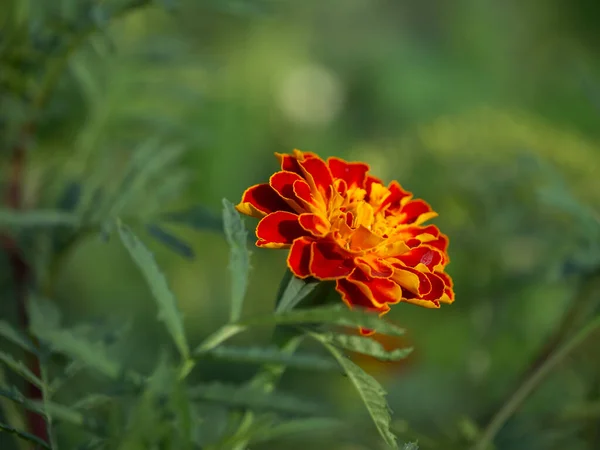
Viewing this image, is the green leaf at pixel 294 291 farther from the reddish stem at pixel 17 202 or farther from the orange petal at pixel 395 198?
the reddish stem at pixel 17 202

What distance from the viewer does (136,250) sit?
38cm

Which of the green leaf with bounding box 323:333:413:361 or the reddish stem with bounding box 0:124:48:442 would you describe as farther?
the reddish stem with bounding box 0:124:48:442

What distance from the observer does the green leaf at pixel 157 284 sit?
38 centimetres

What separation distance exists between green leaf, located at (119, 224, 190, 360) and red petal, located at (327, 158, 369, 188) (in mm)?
146

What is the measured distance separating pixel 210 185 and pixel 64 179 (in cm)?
70

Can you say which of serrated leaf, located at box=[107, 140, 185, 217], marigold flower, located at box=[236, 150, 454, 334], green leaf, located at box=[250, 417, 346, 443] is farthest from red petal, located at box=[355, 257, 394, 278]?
serrated leaf, located at box=[107, 140, 185, 217]

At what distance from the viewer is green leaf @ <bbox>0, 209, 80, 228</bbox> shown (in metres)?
0.56

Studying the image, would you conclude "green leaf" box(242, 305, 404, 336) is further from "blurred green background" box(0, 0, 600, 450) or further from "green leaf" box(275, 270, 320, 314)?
"blurred green background" box(0, 0, 600, 450)

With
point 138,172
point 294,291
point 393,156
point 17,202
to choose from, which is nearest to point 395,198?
point 294,291

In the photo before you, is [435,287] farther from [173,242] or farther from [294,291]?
[173,242]

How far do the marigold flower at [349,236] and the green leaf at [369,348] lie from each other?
0.02 m

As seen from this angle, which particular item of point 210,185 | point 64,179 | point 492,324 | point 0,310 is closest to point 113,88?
point 64,179

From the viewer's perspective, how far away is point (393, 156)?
3.74 feet

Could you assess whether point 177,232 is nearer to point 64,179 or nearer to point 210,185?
point 210,185
